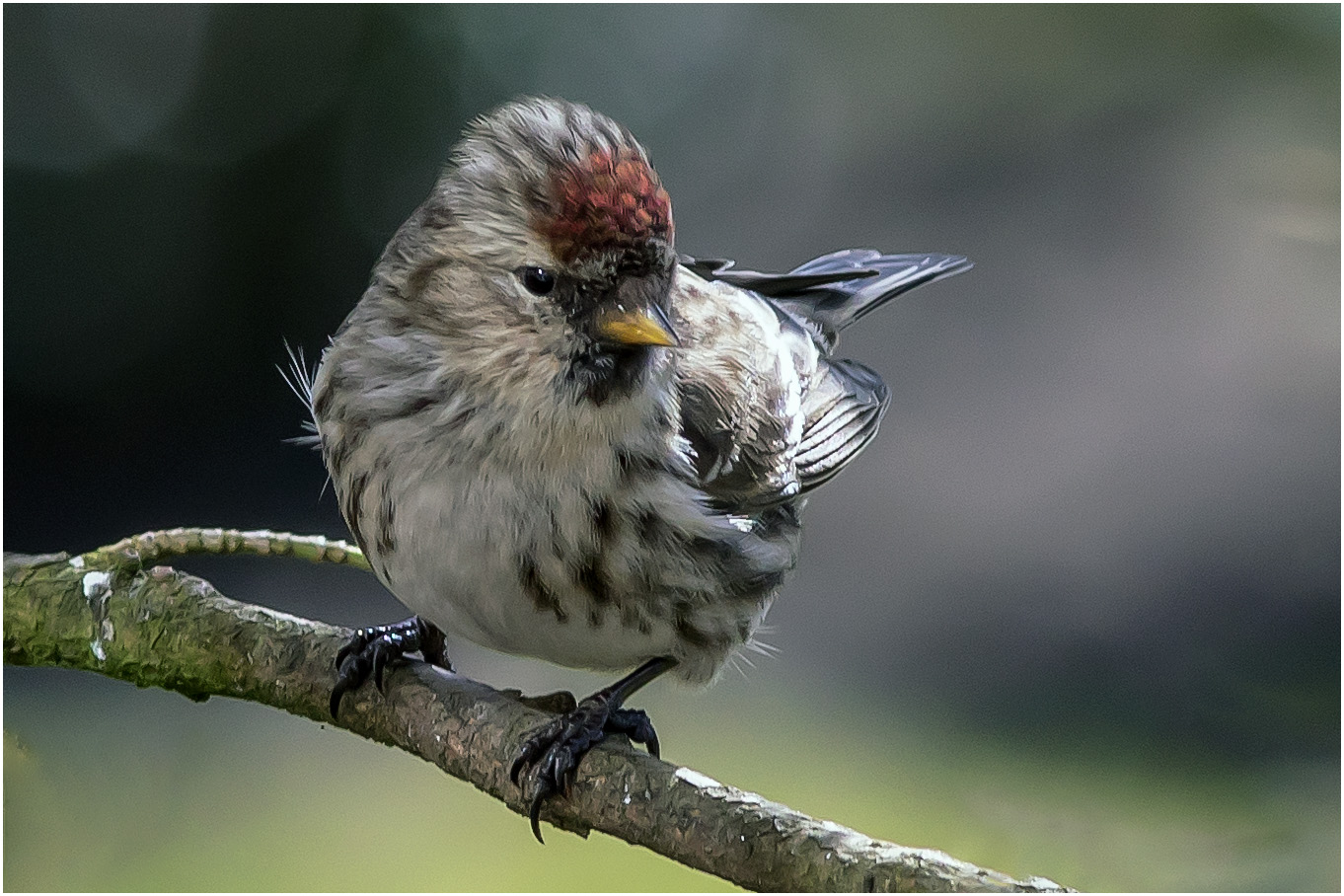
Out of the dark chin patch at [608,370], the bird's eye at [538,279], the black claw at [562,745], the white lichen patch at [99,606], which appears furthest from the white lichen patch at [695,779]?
the white lichen patch at [99,606]

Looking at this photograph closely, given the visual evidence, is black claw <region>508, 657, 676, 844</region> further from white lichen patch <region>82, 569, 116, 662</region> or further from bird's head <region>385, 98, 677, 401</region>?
white lichen patch <region>82, 569, 116, 662</region>

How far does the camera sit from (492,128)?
1.59 metres

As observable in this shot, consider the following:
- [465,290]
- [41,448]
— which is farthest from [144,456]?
[465,290]

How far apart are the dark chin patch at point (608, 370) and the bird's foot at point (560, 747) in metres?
0.35

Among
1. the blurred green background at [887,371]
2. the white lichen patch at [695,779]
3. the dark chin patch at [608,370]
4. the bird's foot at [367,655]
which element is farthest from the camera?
the blurred green background at [887,371]

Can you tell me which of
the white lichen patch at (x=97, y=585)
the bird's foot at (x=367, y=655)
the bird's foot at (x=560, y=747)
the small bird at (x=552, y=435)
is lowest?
the bird's foot at (x=560, y=747)

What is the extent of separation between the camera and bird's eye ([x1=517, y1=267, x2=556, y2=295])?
58.9 inches

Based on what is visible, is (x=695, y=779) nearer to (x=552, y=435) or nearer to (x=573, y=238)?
(x=552, y=435)

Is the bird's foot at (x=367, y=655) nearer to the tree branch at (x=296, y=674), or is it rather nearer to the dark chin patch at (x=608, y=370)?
the tree branch at (x=296, y=674)

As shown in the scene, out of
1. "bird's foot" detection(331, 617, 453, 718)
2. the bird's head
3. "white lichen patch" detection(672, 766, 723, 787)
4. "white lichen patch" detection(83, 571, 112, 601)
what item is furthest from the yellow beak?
"white lichen patch" detection(83, 571, 112, 601)

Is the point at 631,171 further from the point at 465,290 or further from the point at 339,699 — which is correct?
the point at 339,699

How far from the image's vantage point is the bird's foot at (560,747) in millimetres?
1563

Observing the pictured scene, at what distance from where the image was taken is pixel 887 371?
3.39 m

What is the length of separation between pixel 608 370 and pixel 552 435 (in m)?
0.10
